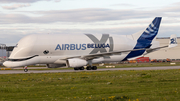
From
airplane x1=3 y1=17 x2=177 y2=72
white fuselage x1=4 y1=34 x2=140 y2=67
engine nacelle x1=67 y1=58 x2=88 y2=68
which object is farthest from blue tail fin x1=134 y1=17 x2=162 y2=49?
engine nacelle x1=67 y1=58 x2=88 y2=68

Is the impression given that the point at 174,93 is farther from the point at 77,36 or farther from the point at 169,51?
the point at 169,51

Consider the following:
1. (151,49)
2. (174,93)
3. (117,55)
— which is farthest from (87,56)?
(174,93)

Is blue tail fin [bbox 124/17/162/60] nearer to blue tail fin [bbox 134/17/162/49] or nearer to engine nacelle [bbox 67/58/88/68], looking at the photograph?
blue tail fin [bbox 134/17/162/49]

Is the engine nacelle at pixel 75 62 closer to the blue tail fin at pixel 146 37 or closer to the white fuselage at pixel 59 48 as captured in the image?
the white fuselage at pixel 59 48

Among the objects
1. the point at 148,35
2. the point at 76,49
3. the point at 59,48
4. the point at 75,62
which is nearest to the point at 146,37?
the point at 148,35

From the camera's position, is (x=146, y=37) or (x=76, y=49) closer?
(x=76, y=49)

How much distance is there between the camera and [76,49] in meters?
47.1

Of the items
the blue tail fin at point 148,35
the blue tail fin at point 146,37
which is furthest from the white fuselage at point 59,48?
the blue tail fin at point 148,35

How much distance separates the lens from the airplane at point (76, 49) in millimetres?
43938

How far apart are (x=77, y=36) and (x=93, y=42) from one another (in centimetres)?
307

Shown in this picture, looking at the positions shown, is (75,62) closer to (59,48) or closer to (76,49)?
(76,49)

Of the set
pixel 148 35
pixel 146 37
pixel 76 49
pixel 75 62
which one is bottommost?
pixel 75 62

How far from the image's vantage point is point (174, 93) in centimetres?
1639

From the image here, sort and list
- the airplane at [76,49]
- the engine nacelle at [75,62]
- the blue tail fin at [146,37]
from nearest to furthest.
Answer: the airplane at [76,49] → the engine nacelle at [75,62] → the blue tail fin at [146,37]
